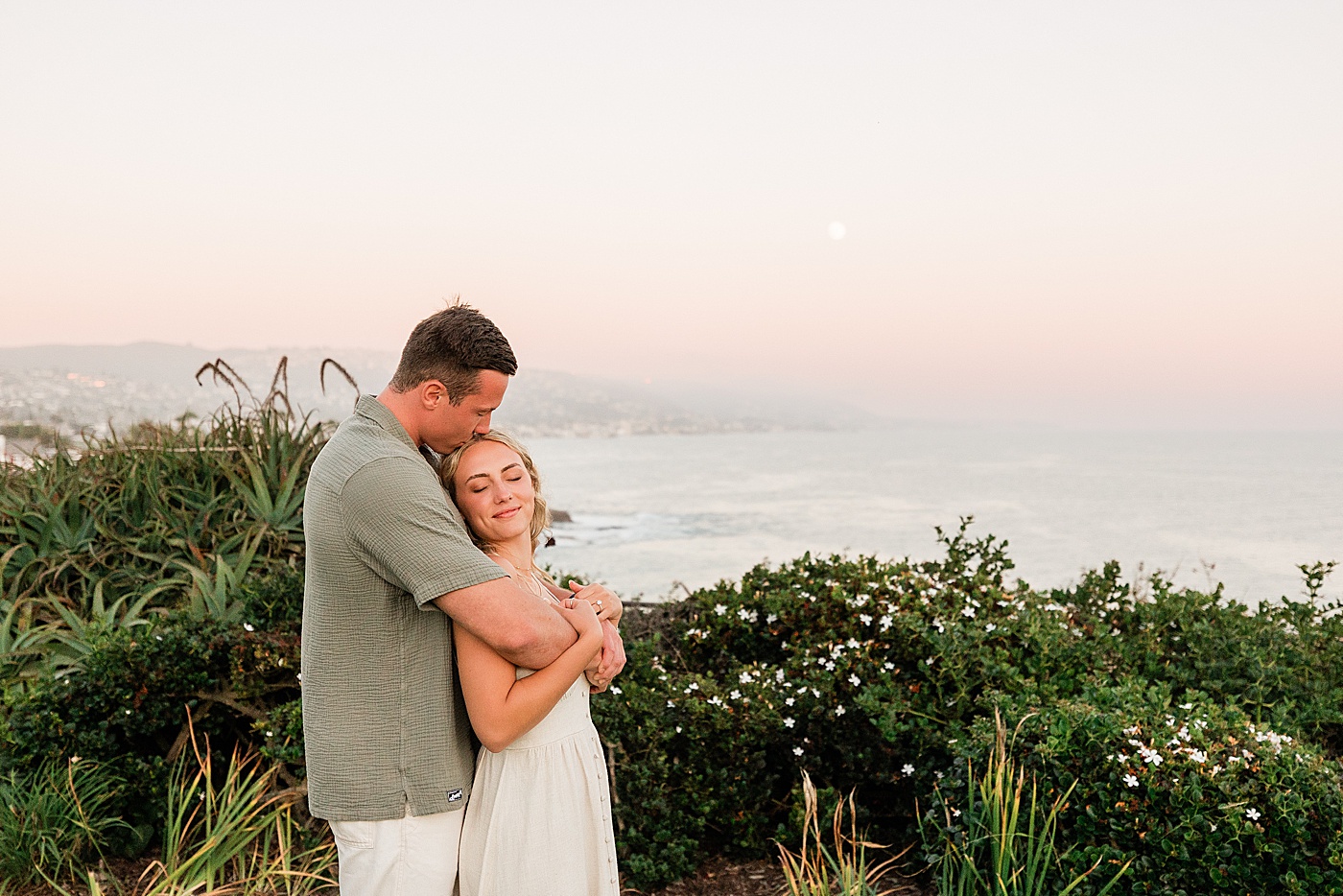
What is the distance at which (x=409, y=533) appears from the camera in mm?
2262

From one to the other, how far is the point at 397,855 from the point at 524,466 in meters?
1.15

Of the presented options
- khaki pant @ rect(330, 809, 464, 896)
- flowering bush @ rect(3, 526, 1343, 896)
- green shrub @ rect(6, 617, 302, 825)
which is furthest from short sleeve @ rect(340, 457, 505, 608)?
green shrub @ rect(6, 617, 302, 825)

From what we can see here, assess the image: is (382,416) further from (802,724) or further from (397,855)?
(802,724)

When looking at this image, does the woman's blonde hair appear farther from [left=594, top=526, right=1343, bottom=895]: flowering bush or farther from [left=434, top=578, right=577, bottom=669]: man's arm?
[left=594, top=526, right=1343, bottom=895]: flowering bush

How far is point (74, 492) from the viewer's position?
6652 millimetres

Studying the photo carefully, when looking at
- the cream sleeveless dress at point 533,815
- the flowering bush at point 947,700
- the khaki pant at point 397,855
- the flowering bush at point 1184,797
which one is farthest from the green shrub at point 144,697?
the flowering bush at point 1184,797

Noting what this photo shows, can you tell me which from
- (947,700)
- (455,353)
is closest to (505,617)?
(455,353)

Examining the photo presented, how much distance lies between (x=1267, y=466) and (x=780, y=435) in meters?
96.9

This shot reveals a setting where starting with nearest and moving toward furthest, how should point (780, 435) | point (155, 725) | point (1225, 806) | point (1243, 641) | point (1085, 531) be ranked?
point (1225, 806) < point (155, 725) < point (1243, 641) < point (1085, 531) < point (780, 435)

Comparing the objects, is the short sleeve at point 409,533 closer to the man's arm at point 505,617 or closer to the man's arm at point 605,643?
the man's arm at point 505,617

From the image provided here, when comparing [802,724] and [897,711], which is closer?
[897,711]

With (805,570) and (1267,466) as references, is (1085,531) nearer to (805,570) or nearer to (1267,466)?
(805,570)

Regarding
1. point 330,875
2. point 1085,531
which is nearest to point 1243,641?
point 330,875

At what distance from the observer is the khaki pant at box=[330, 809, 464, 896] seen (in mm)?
2512
